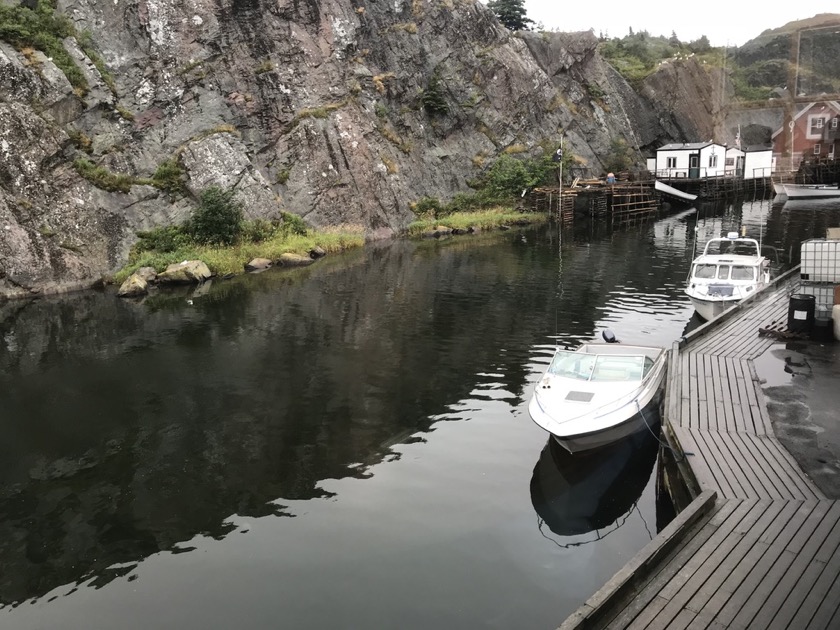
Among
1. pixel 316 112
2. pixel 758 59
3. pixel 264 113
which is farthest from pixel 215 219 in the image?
pixel 758 59

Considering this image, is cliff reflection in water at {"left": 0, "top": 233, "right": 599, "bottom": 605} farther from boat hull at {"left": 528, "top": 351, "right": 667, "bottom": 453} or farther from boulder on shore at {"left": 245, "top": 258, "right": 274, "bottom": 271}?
boulder on shore at {"left": 245, "top": 258, "right": 274, "bottom": 271}

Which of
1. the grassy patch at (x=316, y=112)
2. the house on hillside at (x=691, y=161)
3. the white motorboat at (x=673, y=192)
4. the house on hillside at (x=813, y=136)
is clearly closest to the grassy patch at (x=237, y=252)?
the grassy patch at (x=316, y=112)

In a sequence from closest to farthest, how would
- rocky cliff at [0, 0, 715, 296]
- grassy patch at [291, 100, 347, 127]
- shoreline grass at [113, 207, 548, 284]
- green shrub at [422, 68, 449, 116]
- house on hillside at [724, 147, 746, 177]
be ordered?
shoreline grass at [113, 207, 548, 284] → rocky cliff at [0, 0, 715, 296] → grassy patch at [291, 100, 347, 127] → green shrub at [422, 68, 449, 116] → house on hillside at [724, 147, 746, 177]

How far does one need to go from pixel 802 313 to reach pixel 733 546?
14.8 metres

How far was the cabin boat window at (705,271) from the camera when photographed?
3111 cm

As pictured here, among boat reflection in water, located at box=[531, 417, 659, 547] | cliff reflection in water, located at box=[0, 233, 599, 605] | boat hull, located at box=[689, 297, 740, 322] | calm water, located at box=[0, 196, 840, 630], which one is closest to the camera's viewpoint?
calm water, located at box=[0, 196, 840, 630]

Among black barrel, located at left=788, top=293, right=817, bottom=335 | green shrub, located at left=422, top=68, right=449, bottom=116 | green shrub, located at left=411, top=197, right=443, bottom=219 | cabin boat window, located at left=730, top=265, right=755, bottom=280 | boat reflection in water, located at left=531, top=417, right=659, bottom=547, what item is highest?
green shrub, located at left=422, top=68, right=449, bottom=116

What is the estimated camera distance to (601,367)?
18.1 metres

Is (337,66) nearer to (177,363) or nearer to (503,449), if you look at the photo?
(177,363)

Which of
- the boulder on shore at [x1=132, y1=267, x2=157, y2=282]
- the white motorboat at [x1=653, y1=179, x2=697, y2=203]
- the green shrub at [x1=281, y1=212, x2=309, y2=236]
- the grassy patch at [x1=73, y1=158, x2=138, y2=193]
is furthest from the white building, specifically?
the boulder on shore at [x1=132, y1=267, x2=157, y2=282]

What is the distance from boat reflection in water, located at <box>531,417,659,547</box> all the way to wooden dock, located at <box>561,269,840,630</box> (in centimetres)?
142

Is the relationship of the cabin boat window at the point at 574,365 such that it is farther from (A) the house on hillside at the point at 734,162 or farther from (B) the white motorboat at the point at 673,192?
(A) the house on hillside at the point at 734,162

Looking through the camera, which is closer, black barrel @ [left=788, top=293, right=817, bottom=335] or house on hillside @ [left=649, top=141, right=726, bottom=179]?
black barrel @ [left=788, top=293, right=817, bottom=335]

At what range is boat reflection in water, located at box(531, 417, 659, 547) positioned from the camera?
14328 millimetres
